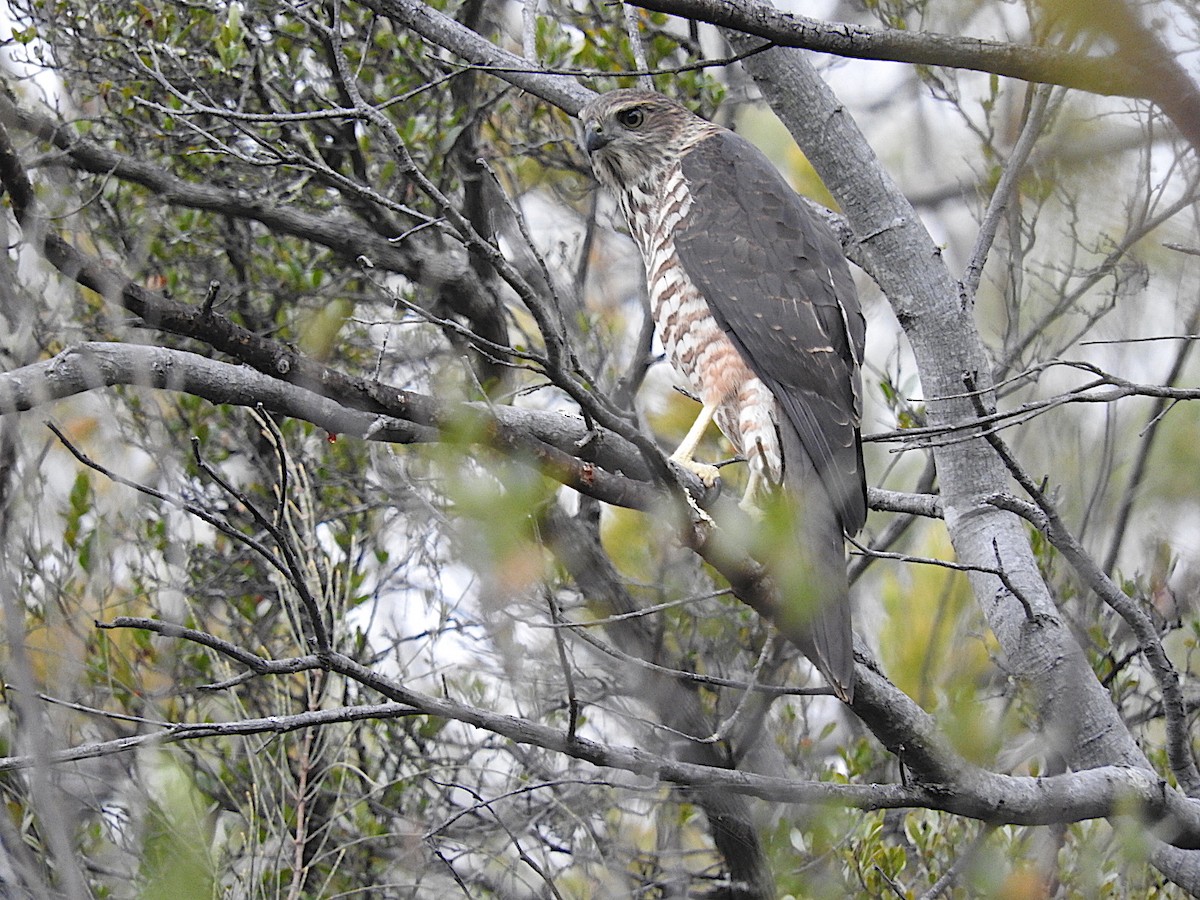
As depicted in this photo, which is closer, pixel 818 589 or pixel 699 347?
pixel 818 589

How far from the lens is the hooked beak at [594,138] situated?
444cm

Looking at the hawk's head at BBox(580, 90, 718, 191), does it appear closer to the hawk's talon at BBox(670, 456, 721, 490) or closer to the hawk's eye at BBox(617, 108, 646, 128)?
the hawk's eye at BBox(617, 108, 646, 128)

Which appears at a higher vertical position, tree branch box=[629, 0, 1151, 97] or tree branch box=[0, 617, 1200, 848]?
A: tree branch box=[629, 0, 1151, 97]

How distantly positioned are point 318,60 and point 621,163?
142 cm

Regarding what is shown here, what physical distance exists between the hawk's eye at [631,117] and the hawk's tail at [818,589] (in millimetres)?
1732

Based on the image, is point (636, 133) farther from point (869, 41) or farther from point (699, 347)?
point (869, 41)

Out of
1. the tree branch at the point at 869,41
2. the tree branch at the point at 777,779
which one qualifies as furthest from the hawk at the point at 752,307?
the tree branch at the point at 869,41

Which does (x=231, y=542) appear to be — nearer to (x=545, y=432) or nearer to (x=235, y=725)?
(x=545, y=432)

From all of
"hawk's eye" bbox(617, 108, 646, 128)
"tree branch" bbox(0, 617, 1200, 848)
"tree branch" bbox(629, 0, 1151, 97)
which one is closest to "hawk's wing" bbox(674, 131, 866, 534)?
"hawk's eye" bbox(617, 108, 646, 128)

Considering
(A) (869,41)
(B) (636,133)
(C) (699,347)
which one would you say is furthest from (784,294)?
(A) (869,41)

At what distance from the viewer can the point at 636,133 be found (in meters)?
4.45

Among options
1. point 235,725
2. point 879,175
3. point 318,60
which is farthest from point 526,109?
point 235,725

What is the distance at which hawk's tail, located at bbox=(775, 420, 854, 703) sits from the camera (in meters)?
2.40

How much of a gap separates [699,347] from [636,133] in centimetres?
101
